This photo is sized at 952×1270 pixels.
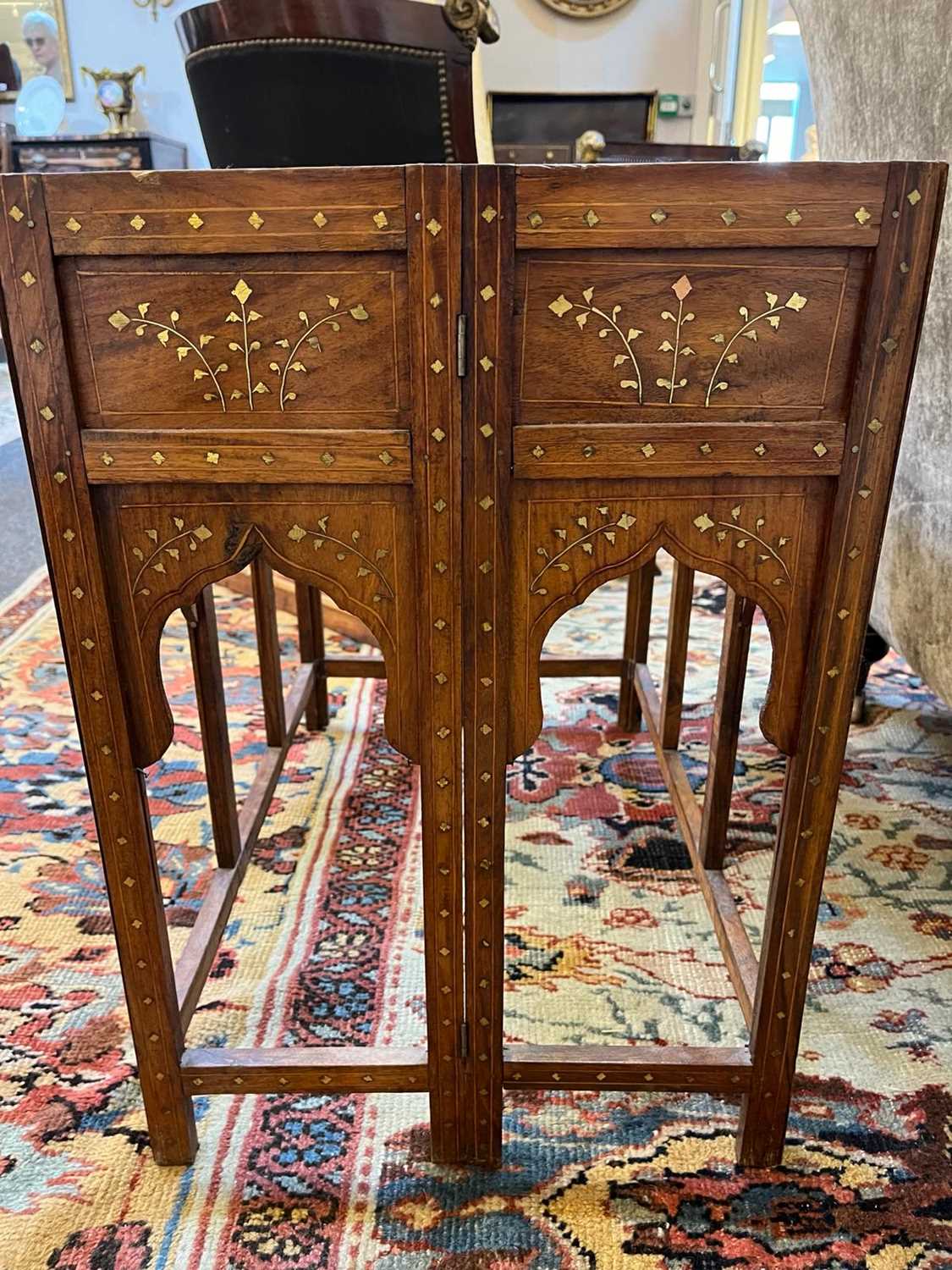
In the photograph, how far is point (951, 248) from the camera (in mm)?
1309

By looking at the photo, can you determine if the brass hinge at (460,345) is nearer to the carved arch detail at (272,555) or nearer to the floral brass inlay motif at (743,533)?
the carved arch detail at (272,555)

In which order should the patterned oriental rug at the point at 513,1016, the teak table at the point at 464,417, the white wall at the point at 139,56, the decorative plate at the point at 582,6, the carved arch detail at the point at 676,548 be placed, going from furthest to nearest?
the white wall at the point at 139,56, the decorative plate at the point at 582,6, the patterned oriental rug at the point at 513,1016, the carved arch detail at the point at 676,548, the teak table at the point at 464,417

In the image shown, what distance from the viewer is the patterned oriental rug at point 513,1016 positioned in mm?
1037

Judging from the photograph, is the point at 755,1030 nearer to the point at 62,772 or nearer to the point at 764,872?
the point at 764,872

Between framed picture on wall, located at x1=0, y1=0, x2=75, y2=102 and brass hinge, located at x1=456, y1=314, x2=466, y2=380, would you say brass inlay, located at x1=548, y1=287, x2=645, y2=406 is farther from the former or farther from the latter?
framed picture on wall, located at x1=0, y1=0, x2=75, y2=102

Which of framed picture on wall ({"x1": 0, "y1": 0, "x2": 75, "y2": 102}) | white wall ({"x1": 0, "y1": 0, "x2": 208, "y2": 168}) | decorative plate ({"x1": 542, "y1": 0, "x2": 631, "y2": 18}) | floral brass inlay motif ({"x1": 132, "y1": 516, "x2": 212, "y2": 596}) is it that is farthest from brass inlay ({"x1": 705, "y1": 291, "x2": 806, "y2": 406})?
framed picture on wall ({"x1": 0, "y1": 0, "x2": 75, "y2": 102})

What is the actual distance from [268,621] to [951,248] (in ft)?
3.97

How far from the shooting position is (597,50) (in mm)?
5168

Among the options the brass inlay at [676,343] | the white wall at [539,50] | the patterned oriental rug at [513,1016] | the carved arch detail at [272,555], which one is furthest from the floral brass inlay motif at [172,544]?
the white wall at [539,50]

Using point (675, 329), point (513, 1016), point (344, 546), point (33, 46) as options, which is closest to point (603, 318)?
point (675, 329)

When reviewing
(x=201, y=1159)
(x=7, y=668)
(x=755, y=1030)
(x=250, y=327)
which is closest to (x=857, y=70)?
(x=250, y=327)

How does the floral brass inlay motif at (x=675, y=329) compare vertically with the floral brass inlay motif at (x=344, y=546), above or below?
above

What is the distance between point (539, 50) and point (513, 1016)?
5305mm

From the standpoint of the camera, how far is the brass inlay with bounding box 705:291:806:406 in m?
0.80
